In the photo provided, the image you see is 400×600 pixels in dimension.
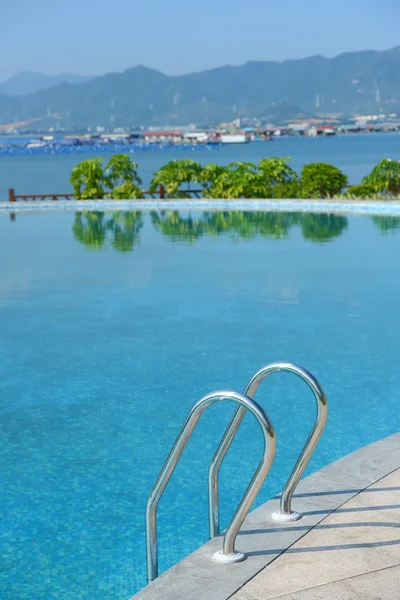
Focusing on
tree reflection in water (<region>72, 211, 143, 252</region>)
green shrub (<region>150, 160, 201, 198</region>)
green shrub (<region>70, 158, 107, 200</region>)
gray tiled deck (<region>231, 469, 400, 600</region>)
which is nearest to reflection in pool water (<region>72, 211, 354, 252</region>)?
tree reflection in water (<region>72, 211, 143, 252</region>)

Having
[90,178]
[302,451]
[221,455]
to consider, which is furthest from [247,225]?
[302,451]

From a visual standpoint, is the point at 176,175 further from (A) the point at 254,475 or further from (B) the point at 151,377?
(A) the point at 254,475

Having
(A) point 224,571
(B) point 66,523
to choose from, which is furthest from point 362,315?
(A) point 224,571

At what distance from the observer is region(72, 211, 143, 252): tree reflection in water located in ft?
63.1

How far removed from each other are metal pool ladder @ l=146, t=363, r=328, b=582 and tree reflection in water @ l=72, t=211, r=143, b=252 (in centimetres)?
1396

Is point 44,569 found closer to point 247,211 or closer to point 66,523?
point 66,523

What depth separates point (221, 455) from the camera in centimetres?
430

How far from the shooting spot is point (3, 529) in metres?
5.52

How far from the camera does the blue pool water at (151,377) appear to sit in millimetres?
5438

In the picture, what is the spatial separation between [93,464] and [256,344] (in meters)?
3.83

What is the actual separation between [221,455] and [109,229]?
1789cm

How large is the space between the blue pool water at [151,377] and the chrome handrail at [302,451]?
0.90 meters

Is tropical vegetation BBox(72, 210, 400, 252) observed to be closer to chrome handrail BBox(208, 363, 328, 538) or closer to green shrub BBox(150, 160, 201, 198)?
green shrub BBox(150, 160, 201, 198)

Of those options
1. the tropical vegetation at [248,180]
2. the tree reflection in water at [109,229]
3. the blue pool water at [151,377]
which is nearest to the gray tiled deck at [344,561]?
the blue pool water at [151,377]
